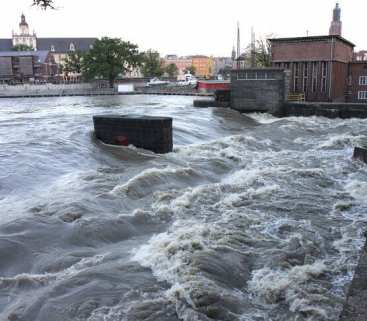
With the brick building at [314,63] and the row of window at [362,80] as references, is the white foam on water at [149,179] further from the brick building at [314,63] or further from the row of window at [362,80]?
the row of window at [362,80]

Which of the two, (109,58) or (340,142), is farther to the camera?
(109,58)

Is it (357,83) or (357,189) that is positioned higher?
(357,83)

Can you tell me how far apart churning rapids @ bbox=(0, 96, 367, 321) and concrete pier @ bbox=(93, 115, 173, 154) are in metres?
0.85

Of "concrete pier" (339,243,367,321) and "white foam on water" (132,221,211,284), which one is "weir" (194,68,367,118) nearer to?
"white foam on water" (132,221,211,284)

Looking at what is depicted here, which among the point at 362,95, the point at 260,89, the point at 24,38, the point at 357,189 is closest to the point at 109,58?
the point at 362,95

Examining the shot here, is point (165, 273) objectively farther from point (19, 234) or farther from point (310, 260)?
point (19, 234)

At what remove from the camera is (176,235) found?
8.68 meters

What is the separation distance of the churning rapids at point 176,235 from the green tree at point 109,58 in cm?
7056

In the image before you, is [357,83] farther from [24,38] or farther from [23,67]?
[24,38]

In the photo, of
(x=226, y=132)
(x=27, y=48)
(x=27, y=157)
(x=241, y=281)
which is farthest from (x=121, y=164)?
(x=27, y=48)

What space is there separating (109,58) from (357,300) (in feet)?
280

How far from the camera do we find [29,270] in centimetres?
758

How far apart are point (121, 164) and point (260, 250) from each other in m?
8.58

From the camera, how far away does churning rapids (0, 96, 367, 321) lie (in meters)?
6.35
